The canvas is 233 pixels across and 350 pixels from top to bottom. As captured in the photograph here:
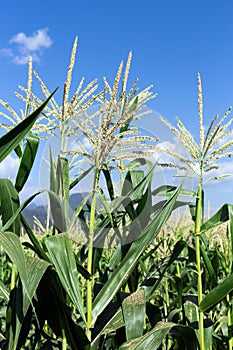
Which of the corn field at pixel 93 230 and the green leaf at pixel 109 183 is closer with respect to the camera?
the corn field at pixel 93 230

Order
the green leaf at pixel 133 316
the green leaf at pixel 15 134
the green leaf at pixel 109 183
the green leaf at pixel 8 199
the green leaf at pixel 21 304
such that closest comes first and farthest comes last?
the green leaf at pixel 15 134, the green leaf at pixel 21 304, the green leaf at pixel 8 199, the green leaf at pixel 133 316, the green leaf at pixel 109 183

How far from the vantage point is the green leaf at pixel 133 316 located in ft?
6.07

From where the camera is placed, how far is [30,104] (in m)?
2.07

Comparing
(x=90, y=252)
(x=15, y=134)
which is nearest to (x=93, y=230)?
(x=90, y=252)

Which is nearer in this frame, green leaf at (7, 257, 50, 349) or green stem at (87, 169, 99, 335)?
green leaf at (7, 257, 50, 349)

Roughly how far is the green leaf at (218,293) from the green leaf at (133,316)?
0.32 metres

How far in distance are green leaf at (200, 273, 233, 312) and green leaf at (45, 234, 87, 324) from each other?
0.63m

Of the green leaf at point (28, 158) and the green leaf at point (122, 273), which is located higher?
the green leaf at point (28, 158)

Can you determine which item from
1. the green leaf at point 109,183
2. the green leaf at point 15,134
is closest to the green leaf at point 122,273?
the green leaf at point 109,183

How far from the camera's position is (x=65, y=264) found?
1662 millimetres

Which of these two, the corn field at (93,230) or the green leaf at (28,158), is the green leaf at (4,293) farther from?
the green leaf at (28,158)

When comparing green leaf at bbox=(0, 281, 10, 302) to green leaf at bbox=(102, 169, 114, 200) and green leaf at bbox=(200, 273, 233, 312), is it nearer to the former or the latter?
green leaf at bbox=(102, 169, 114, 200)

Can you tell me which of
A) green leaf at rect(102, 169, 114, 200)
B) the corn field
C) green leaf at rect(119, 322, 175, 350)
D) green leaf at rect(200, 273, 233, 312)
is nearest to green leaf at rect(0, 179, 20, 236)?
the corn field

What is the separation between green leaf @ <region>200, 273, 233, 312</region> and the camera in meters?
1.92
